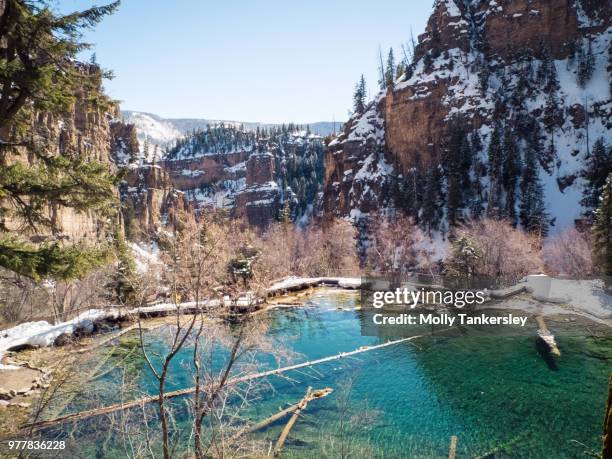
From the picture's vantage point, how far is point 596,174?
52.7 metres

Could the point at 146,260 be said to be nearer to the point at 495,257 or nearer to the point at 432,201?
the point at 495,257

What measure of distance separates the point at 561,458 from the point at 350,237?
4257 cm

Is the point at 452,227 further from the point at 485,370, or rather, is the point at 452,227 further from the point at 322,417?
the point at 322,417

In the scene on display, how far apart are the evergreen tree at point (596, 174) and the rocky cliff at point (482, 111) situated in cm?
127

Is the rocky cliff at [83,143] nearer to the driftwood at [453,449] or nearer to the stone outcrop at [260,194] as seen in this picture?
the driftwood at [453,449]

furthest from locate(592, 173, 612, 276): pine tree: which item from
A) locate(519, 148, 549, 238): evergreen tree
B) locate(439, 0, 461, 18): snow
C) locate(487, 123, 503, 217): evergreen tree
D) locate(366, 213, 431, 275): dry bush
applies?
locate(439, 0, 461, 18): snow

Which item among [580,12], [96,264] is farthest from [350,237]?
[580,12]

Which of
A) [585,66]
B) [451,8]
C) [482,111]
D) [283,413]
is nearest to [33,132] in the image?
[283,413]

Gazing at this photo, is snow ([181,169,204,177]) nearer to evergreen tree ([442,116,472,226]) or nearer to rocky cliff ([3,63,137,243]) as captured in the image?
rocky cliff ([3,63,137,243])

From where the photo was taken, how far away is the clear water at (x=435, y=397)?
12.5 metres

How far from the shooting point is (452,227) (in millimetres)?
54219

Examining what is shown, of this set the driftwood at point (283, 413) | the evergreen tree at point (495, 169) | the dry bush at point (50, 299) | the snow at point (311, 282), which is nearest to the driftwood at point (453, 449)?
the driftwood at point (283, 413)

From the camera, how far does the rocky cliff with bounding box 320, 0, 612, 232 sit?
58.2 m

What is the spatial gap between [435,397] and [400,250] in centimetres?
3536
